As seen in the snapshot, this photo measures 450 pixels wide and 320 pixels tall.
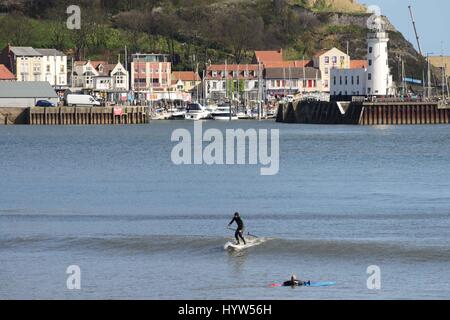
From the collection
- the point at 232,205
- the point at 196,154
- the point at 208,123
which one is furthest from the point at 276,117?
the point at 232,205

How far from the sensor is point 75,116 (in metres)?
144

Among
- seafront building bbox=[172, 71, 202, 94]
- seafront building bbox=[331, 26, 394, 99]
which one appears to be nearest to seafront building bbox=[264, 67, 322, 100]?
seafront building bbox=[172, 71, 202, 94]

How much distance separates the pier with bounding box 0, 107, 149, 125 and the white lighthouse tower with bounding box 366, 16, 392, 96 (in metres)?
24.9

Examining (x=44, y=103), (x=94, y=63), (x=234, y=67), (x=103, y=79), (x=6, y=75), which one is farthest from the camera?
(x=234, y=67)

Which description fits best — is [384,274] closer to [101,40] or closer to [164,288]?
[164,288]

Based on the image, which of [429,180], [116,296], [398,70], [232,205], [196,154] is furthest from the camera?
[398,70]

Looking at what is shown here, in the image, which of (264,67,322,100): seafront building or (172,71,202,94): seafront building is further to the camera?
(172,71,202,94): seafront building

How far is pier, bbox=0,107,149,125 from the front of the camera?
14275 cm

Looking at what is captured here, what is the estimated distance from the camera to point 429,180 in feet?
214

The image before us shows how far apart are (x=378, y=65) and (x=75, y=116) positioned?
106 ft

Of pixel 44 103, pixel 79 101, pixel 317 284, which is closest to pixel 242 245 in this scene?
pixel 317 284

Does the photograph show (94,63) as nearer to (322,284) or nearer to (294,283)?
(322,284)

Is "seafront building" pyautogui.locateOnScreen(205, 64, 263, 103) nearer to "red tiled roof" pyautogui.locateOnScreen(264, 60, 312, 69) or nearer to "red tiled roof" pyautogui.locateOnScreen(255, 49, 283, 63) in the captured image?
"red tiled roof" pyautogui.locateOnScreen(264, 60, 312, 69)
